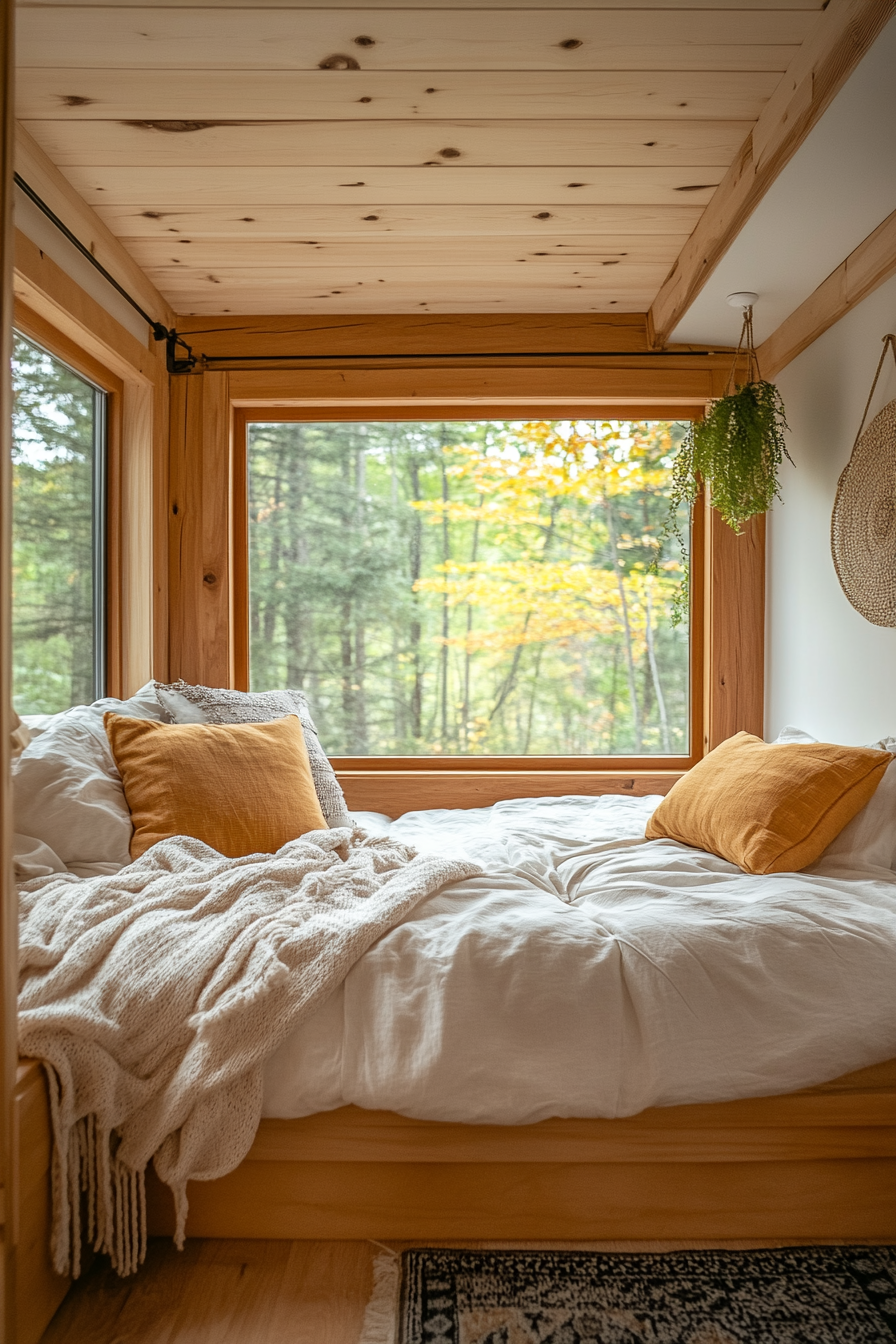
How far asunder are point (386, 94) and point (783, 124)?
827 millimetres

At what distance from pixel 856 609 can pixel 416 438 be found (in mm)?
1821

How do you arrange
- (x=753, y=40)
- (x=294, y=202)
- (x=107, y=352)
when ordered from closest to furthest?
(x=753, y=40)
(x=294, y=202)
(x=107, y=352)

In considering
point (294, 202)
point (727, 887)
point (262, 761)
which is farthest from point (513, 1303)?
point (294, 202)

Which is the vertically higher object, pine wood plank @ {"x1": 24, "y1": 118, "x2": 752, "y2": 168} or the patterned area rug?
pine wood plank @ {"x1": 24, "y1": 118, "x2": 752, "y2": 168}

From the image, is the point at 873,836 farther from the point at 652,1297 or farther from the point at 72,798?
the point at 72,798

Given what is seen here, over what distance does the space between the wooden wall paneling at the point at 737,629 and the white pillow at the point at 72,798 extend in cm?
205

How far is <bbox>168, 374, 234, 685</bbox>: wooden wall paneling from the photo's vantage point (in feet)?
10.0

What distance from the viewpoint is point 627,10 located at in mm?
1639

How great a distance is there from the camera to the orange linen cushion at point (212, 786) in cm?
197

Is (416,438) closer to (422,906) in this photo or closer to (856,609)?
(856,609)

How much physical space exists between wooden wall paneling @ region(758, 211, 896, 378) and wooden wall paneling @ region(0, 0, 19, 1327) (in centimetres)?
197

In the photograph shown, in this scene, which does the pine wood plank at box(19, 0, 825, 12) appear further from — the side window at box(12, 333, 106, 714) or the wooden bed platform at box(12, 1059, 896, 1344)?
the wooden bed platform at box(12, 1059, 896, 1344)

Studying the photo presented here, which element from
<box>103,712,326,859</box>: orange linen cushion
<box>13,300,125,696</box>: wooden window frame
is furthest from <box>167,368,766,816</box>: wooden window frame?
<box>103,712,326,859</box>: orange linen cushion

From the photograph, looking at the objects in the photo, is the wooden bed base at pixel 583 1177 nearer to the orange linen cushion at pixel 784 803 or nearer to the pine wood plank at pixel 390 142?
the orange linen cushion at pixel 784 803
